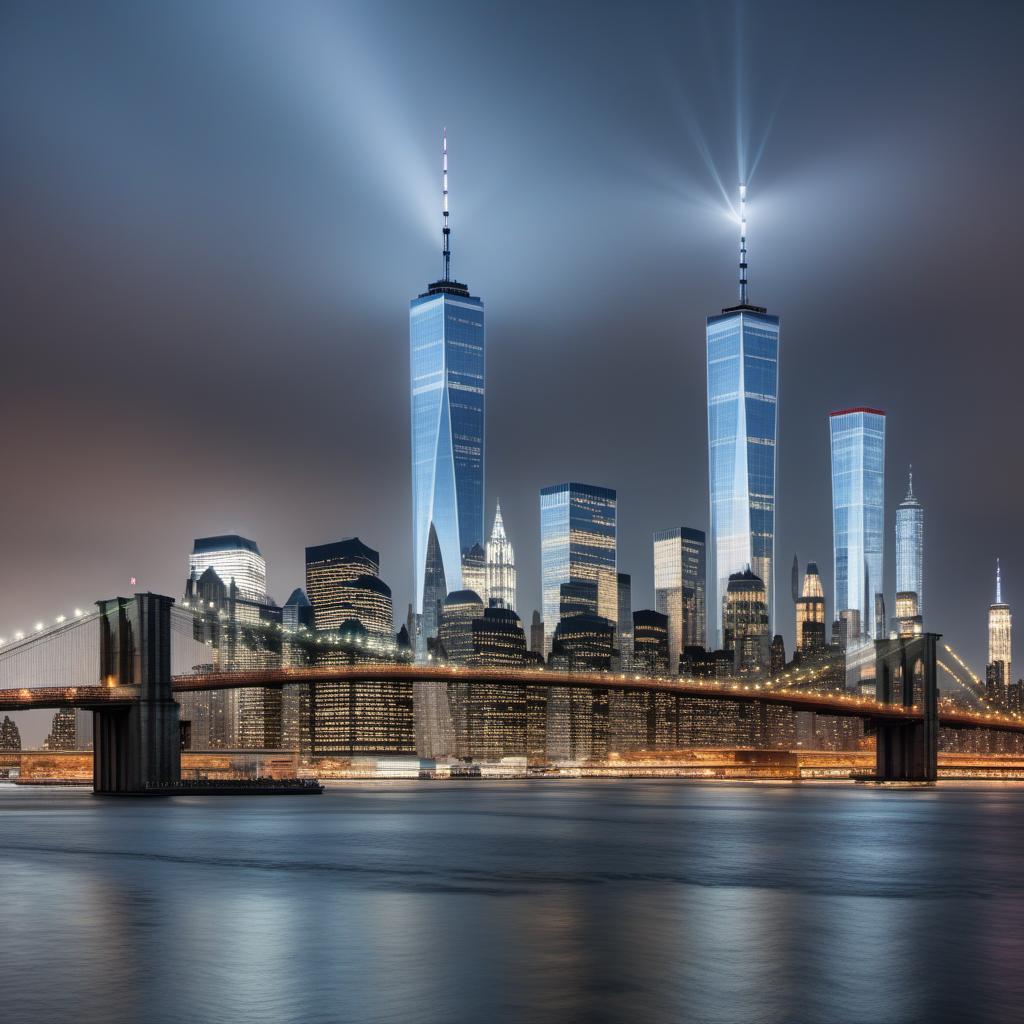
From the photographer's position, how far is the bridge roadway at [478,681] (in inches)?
3246

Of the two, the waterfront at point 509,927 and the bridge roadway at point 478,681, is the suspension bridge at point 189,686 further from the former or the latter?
the waterfront at point 509,927

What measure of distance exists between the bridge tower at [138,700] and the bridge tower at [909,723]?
60.8 m

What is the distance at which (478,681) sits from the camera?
104m

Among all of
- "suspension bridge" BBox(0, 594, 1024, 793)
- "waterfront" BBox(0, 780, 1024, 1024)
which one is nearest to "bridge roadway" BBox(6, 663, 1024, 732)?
"suspension bridge" BBox(0, 594, 1024, 793)

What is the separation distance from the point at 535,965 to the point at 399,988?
2377mm

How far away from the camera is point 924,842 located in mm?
47094

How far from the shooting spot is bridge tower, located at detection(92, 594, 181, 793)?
8294 centimetres

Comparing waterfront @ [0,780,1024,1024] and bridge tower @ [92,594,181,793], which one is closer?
waterfront @ [0,780,1024,1024]

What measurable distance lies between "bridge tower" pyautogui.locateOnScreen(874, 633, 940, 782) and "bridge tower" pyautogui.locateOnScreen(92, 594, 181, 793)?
60834 mm

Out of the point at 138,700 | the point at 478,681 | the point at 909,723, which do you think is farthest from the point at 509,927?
the point at 909,723

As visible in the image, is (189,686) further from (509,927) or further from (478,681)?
(509,927)

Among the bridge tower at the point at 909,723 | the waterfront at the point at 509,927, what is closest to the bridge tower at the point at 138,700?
the waterfront at the point at 509,927

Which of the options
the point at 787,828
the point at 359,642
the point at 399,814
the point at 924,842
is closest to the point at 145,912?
the point at 924,842

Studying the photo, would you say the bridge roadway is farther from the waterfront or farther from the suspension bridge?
the waterfront
